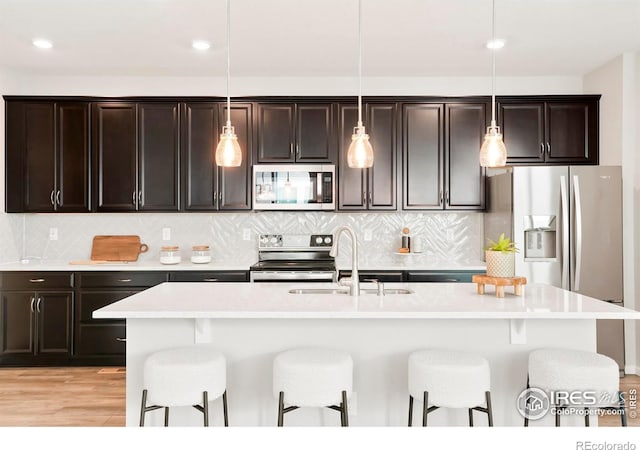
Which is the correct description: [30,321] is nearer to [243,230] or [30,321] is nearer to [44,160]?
[44,160]

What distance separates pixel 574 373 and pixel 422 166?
106 inches

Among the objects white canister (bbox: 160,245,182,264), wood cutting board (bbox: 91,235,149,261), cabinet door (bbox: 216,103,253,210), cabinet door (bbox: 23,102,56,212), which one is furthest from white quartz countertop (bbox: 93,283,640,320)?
cabinet door (bbox: 23,102,56,212)

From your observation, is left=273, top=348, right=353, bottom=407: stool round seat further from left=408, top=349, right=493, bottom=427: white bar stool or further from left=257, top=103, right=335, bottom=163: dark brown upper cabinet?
left=257, top=103, right=335, bottom=163: dark brown upper cabinet

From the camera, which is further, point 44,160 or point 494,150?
point 44,160

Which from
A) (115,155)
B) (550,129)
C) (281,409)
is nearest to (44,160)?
(115,155)

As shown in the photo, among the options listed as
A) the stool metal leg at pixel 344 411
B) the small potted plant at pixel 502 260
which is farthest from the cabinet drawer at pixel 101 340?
the small potted plant at pixel 502 260

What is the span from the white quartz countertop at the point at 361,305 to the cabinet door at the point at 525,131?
2029 millimetres

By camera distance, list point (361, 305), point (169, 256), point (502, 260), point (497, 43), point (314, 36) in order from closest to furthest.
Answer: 1. point (361, 305)
2. point (502, 260)
3. point (314, 36)
4. point (497, 43)
5. point (169, 256)

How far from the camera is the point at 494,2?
120 inches

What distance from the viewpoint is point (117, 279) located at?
429 centimetres

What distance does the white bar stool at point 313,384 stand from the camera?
2.20 meters

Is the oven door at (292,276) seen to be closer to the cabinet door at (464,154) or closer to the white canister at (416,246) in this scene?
the white canister at (416,246)
